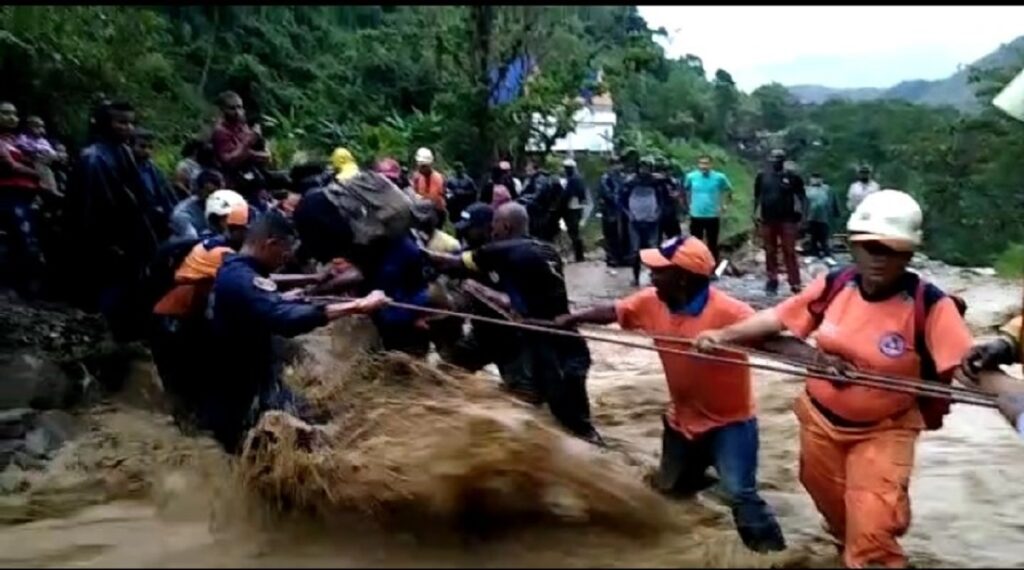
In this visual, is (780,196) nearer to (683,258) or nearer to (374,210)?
(374,210)

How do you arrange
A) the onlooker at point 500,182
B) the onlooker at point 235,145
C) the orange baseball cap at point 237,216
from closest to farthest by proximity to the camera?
1. the orange baseball cap at point 237,216
2. the onlooker at point 235,145
3. the onlooker at point 500,182

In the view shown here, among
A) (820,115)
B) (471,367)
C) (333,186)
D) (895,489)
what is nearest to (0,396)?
(333,186)

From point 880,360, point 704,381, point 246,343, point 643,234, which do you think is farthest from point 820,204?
point 880,360

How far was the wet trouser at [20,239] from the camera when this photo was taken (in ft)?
30.0

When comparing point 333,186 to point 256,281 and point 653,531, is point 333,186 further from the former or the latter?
point 653,531

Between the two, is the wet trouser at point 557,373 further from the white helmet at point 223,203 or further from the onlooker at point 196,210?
the onlooker at point 196,210

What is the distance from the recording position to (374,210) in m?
7.20

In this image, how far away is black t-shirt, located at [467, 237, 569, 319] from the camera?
7.13 metres

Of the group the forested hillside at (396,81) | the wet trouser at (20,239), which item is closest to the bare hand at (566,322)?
the wet trouser at (20,239)

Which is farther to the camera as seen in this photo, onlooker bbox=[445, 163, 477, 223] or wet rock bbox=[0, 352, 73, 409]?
onlooker bbox=[445, 163, 477, 223]

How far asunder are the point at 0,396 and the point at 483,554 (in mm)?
5953

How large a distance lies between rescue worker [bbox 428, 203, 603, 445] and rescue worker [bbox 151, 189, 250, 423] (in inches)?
49.9

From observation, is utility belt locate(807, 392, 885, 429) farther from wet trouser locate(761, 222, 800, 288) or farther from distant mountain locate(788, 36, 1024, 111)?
distant mountain locate(788, 36, 1024, 111)

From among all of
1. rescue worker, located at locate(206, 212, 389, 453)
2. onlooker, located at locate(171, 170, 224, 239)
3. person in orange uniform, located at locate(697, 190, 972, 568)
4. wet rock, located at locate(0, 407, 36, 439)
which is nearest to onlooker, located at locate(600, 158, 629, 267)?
onlooker, located at locate(171, 170, 224, 239)
